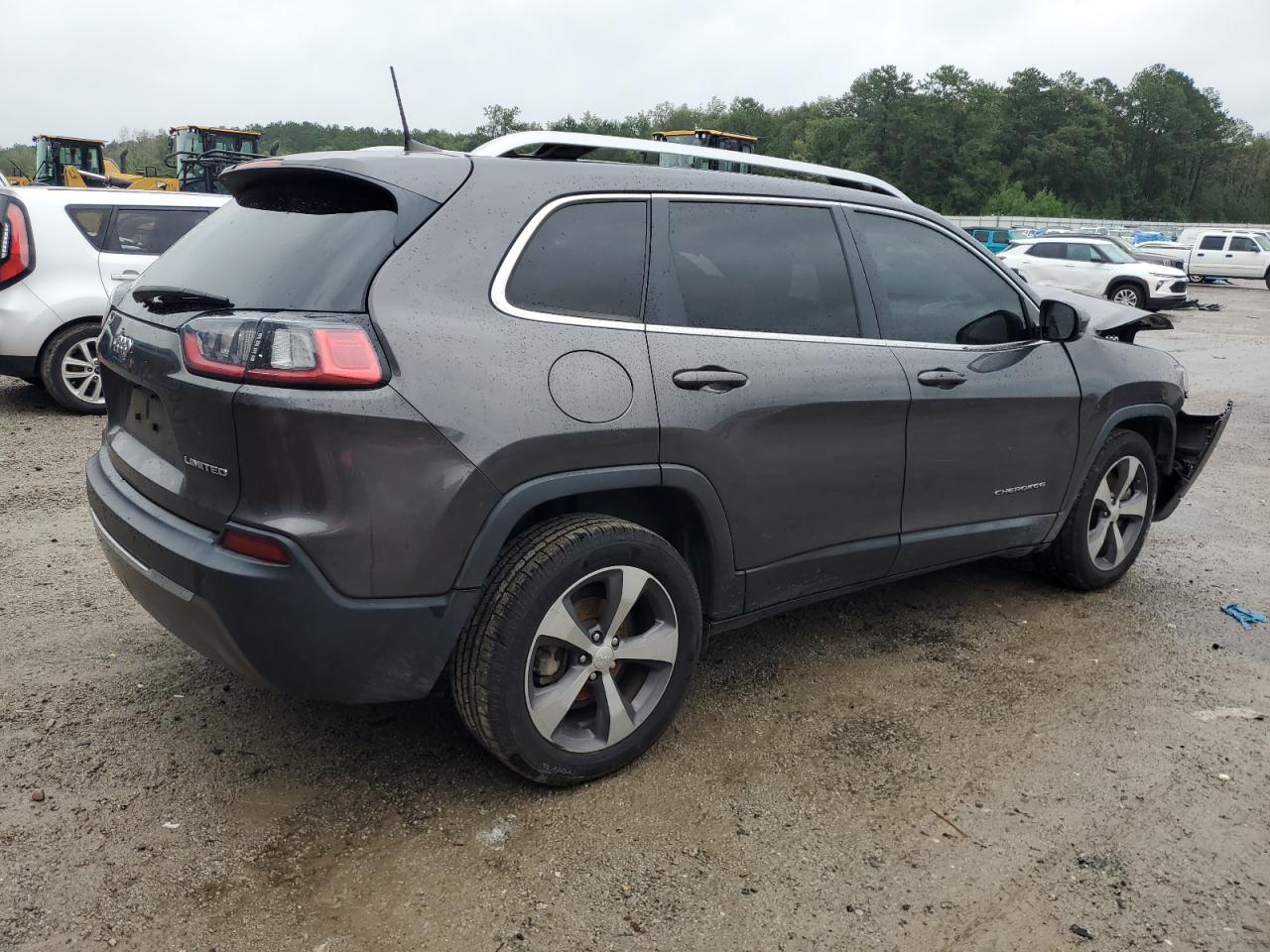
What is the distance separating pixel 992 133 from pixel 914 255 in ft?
303

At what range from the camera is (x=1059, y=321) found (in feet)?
13.6

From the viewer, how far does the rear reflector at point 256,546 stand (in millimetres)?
2508

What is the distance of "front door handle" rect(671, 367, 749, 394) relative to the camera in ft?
9.99

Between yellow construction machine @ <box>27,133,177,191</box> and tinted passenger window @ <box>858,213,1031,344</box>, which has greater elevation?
yellow construction machine @ <box>27,133,177,191</box>

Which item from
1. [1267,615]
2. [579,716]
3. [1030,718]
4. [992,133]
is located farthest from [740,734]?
[992,133]

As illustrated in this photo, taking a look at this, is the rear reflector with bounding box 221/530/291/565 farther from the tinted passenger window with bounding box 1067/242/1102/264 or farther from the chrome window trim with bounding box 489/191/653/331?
the tinted passenger window with bounding box 1067/242/1102/264

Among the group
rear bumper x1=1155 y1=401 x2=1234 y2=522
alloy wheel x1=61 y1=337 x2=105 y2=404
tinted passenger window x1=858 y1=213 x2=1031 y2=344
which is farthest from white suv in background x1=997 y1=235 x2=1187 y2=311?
tinted passenger window x1=858 y1=213 x2=1031 y2=344

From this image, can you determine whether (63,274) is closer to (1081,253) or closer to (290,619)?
(290,619)

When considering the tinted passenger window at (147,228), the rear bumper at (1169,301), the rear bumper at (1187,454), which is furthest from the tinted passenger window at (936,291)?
the rear bumper at (1169,301)

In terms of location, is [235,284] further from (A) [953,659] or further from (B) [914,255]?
(A) [953,659]

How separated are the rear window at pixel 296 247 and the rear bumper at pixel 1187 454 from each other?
399cm

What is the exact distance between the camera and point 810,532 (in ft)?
11.4

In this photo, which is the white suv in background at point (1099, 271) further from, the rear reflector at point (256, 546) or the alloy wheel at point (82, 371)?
the rear reflector at point (256, 546)

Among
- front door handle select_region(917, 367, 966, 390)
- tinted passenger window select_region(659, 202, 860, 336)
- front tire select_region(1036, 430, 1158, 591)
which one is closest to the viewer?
tinted passenger window select_region(659, 202, 860, 336)
